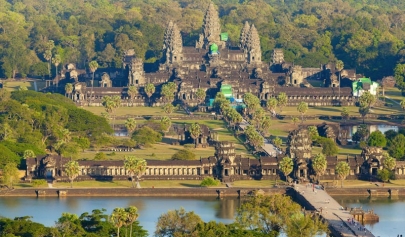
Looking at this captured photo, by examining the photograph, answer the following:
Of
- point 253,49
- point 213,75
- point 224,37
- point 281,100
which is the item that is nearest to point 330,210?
point 281,100

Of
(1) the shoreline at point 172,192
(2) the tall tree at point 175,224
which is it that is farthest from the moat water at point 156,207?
(2) the tall tree at point 175,224

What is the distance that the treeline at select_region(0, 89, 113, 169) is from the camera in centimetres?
11919

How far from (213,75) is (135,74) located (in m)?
9.21

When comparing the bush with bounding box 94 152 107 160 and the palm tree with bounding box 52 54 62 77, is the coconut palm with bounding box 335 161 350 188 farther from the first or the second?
the palm tree with bounding box 52 54 62 77

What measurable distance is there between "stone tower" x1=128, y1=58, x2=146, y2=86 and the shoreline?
2432 inches

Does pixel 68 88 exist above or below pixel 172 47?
below

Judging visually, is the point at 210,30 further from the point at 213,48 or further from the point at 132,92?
the point at 132,92

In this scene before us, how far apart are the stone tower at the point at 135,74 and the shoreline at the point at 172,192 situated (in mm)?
61777

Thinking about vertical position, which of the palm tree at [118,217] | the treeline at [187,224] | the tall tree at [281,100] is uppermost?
the tall tree at [281,100]

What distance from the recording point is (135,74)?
168 m

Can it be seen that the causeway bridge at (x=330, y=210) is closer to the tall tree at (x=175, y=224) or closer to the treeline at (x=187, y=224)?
the treeline at (x=187, y=224)

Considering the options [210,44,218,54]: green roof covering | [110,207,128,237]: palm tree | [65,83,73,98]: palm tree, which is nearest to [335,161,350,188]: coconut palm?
[110,207,128,237]: palm tree

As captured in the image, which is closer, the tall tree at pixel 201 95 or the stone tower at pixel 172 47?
the tall tree at pixel 201 95

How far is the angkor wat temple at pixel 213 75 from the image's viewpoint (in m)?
162
